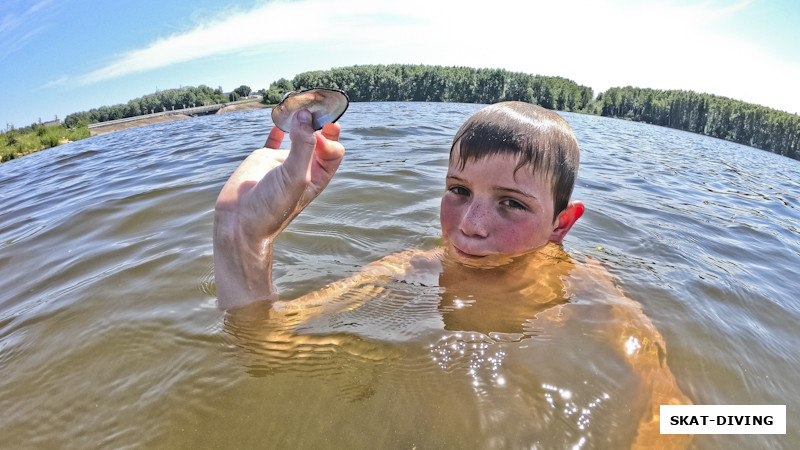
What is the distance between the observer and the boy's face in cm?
209

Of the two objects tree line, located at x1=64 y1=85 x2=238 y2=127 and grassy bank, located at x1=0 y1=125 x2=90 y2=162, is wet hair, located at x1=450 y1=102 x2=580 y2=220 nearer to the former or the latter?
grassy bank, located at x1=0 y1=125 x2=90 y2=162

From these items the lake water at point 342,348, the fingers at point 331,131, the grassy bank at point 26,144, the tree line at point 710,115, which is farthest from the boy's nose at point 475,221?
the tree line at point 710,115

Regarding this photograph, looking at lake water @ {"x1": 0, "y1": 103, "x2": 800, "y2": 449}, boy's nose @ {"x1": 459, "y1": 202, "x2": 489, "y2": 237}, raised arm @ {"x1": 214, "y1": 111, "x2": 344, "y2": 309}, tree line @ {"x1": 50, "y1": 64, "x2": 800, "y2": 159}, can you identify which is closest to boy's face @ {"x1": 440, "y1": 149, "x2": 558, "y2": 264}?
boy's nose @ {"x1": 459, "y1": 202, "x2": 489, "y2": 237}

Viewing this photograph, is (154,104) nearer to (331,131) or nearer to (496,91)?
(496,91)

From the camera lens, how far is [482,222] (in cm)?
206

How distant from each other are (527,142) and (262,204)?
54.9 inches

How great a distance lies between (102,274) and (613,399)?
2991 millimetres

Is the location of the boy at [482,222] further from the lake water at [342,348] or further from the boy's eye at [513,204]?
the lake water at [342,348]

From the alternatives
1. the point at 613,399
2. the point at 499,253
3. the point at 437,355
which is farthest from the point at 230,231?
the point at 613,399

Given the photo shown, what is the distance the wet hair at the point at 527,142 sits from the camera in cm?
215

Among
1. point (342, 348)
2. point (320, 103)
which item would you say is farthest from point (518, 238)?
point (320, 103)

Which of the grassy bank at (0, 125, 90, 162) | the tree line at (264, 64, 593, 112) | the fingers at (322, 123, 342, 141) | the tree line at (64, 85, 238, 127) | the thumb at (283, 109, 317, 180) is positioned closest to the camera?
the thumb at (283, 109, 317, 180)

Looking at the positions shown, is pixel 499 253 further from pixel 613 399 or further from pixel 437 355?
pixel 613 399

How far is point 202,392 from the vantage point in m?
1.43
